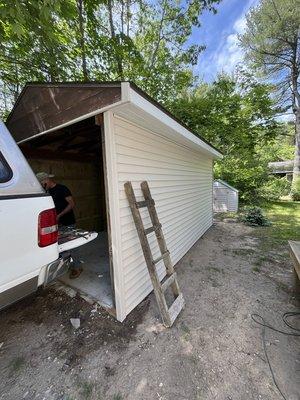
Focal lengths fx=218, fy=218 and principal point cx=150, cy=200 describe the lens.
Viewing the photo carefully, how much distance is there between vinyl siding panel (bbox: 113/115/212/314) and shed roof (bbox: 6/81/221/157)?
0.41 m

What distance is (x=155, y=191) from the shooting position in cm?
366

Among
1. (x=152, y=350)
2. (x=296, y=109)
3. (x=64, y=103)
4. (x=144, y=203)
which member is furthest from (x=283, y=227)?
(x=296, y=109)

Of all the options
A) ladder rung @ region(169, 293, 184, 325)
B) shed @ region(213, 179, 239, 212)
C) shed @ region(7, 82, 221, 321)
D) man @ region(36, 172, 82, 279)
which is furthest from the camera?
shed @ region(213, 179, 239, 212)

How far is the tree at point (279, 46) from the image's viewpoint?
12.1m

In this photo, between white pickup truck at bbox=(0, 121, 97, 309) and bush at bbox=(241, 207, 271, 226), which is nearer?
white pickup truck at bbox=(0, 121, 97, 309)

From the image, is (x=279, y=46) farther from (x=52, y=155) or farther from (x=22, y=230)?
(x=22, y=230)

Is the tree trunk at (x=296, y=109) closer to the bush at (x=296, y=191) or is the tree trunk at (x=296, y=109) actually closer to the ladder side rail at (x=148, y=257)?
the bush at (x=296, y=191)

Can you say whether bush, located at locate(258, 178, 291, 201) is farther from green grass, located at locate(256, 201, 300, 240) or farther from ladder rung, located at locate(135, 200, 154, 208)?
ladder rung, located at locate(135, 200, 154, 208)

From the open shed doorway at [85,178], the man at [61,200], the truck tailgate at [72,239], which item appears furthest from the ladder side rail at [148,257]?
the man at [61,200]

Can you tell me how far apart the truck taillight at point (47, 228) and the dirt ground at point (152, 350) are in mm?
1259

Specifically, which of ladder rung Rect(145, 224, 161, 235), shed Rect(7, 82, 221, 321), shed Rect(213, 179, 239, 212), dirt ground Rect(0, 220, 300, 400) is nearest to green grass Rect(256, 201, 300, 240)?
shed Rect(213, 179, 239, 212)

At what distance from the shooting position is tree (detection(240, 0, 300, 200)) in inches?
478

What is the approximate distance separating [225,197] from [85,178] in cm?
783

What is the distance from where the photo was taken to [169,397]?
1819mm
